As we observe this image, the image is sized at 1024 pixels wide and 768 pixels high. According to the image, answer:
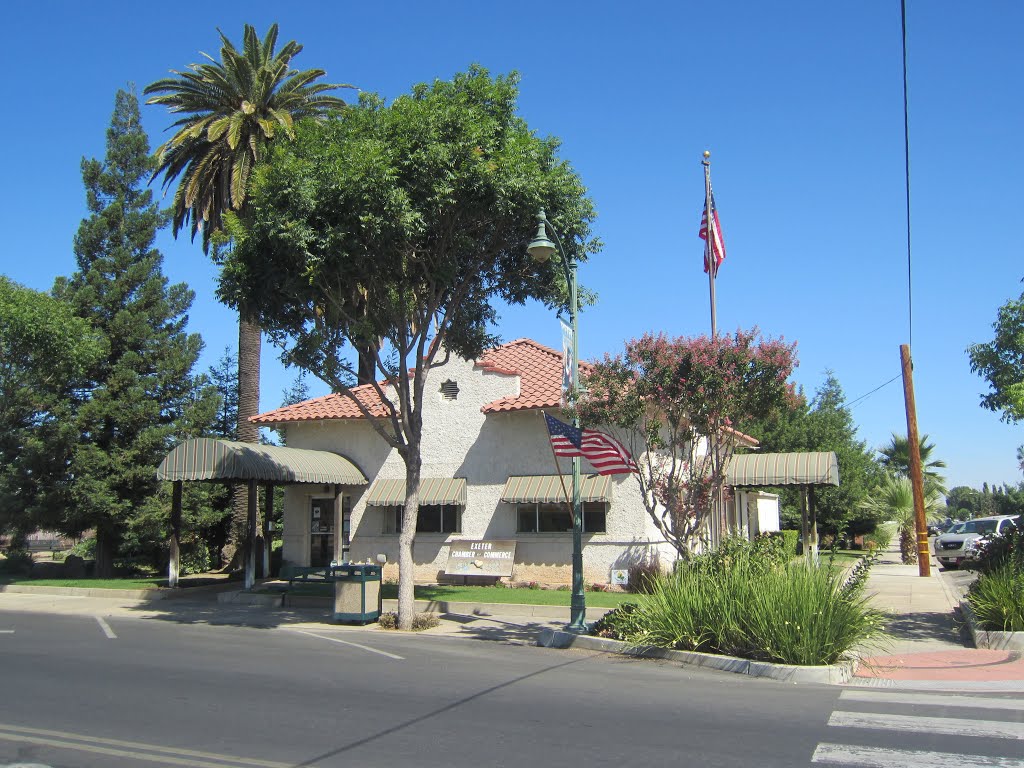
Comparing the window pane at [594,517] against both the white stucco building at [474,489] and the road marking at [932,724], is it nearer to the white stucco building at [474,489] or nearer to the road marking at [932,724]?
the white stucco building at [474,489]

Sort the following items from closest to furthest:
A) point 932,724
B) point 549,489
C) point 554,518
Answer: point 932,724 < point 549,489 < point 554,518

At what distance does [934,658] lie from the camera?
1134cm

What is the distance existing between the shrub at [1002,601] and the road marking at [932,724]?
5.01m

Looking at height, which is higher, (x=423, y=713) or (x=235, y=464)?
(x=235, y=464)

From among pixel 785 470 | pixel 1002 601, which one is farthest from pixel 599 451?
pixel 785 470

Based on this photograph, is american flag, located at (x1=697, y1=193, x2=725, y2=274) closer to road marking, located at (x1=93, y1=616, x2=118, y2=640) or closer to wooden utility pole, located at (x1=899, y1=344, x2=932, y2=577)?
wooden utility pole, located at (x1=899, y1=344, x2=932, y2=577)

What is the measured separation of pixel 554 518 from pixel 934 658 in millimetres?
10601

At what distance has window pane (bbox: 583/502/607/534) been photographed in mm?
20328

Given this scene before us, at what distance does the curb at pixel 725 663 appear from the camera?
9.83 m

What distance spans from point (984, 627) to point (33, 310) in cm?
2177

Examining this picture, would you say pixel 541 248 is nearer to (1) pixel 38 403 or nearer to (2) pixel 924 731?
(2) pixel 924 731

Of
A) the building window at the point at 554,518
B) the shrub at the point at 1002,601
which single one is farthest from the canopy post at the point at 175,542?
the shrub at the point at 1002,601

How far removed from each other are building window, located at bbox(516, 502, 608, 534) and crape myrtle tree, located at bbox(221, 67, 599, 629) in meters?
6.27

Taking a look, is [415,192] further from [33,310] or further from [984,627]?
[33,310]
